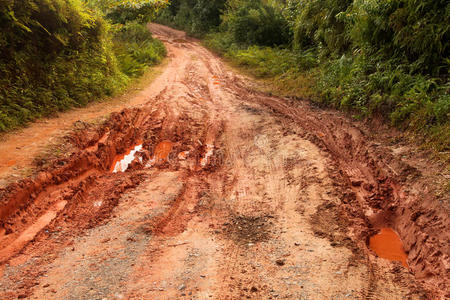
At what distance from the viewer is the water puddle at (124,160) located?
20.0ft

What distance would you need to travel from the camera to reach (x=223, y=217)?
14.6 ft

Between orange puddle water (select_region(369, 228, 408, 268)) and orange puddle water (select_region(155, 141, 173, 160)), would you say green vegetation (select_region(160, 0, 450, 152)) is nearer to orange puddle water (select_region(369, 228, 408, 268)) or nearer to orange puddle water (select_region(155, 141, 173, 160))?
orange puddle water (select_region(369, 228, 408, 268))

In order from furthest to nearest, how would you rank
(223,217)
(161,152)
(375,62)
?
(375,62) → (161,152) → (223,217)

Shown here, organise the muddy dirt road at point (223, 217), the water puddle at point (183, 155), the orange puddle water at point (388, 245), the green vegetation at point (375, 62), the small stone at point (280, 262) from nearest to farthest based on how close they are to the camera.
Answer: the muddy dirt road at point (223, 217) → the small stone at point (280, 262) → the orange puddle water at point (388, 245) → the green vegetation at point (375, 62) → the water puddle at point (183, 155)

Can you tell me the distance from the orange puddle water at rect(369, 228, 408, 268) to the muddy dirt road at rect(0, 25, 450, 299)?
0.29 ft

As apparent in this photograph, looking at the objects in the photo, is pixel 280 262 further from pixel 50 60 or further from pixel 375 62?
pixel 50 60

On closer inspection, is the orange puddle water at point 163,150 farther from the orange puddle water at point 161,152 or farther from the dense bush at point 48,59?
the dense bush at point 48,59

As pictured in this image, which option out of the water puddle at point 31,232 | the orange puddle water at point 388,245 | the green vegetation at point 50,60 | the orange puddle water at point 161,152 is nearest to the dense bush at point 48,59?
the green vegetation at point 50,60

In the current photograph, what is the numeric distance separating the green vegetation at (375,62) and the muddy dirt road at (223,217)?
822 millimetres

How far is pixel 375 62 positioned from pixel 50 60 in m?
7.73

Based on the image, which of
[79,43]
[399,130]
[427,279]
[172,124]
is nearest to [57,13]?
[79,43]

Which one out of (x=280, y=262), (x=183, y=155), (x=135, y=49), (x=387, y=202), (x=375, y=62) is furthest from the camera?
(x=135, y=49)

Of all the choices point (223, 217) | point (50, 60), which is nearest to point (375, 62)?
point (223, 217)

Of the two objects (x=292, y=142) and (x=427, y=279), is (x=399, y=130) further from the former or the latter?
(x=427, y=279)
